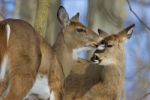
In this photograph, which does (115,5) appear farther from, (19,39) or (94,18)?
(19,39)

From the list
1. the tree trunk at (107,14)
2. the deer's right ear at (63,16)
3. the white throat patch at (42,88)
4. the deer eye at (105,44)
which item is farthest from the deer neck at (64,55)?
the tree trunk at (107,14)

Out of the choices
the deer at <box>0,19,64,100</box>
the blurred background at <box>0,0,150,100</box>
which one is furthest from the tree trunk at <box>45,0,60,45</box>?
the deer at <box>0,19,64,100</box>

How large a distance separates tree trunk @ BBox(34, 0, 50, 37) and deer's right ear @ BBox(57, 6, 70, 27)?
1.33ft

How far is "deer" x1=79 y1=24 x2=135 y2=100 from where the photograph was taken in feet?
32.0

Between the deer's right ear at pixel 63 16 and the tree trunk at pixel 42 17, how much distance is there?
40 centimetres

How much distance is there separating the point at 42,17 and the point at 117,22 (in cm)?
267

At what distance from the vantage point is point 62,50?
31.1 ft

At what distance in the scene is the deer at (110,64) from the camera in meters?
9.74

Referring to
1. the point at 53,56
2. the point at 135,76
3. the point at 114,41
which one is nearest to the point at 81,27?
the point at 114,41

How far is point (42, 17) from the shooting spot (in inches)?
357

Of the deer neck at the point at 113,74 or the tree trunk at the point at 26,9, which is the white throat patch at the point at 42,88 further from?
the tree trunk at the point at 26,9

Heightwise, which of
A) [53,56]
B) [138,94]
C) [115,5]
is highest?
[115,5]

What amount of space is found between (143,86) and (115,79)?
16.8 ft

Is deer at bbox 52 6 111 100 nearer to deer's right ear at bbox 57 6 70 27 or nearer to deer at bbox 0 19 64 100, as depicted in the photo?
deer's right ear at bbox 57 6 70 27
